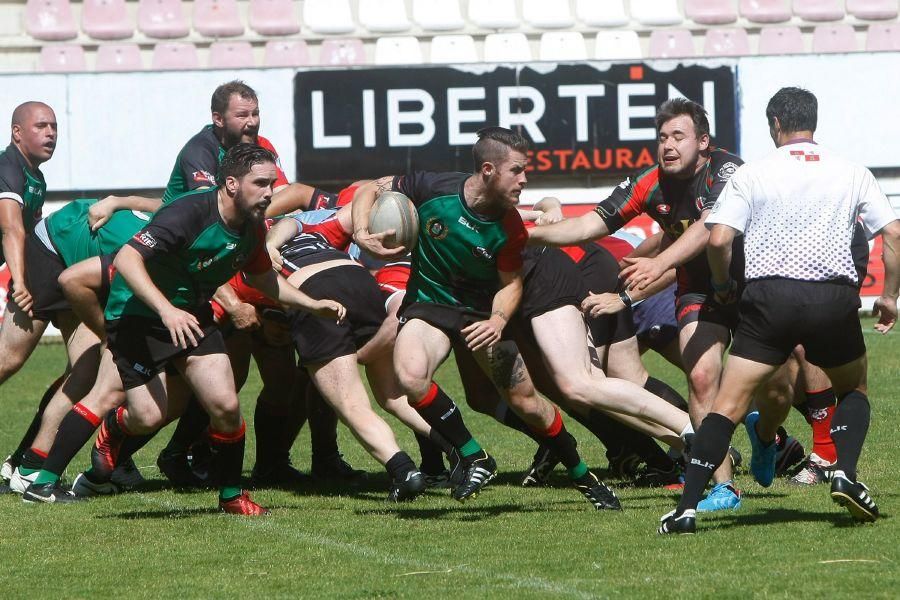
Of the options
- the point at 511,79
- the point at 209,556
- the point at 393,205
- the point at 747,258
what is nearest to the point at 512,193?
the point at 393,205

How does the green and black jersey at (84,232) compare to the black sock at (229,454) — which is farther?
the green and black jersey at (84,232)

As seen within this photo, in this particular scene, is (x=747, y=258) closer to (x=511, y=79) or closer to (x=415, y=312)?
(x=415, y=312)

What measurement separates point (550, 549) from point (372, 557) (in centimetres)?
74

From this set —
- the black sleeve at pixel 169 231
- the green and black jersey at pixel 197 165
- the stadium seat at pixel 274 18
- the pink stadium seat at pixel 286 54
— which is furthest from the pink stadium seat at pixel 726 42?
the black sleeve at pixel 169 231

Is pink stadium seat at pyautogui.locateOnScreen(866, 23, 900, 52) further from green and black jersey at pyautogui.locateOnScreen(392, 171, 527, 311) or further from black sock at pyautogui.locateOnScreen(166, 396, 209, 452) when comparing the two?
black sock at pyautogui.locateOnScreen(166, 396, 209, 452)

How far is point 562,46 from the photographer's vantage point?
62.6ft

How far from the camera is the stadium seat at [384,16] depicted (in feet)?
64.2

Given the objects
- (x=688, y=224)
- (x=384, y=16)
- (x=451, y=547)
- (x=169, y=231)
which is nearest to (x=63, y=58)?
(x=384, y=16)

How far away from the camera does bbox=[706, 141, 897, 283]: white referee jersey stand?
18.7 feet

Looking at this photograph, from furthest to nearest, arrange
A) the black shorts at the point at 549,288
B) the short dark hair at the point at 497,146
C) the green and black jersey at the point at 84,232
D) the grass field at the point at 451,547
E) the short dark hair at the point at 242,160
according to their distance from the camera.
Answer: the green and black jersey at the point at 84,232, the black shorts at the point at 549,288, the short dark hair at the point at 497,146, the short dark hair at the point at 242,160, the grass field at the point at 451,547

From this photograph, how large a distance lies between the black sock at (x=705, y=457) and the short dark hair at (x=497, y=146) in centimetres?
165

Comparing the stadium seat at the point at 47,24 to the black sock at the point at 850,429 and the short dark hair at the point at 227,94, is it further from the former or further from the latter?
the black sock at the point at 850,429

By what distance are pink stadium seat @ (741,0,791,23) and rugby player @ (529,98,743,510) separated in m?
13.7

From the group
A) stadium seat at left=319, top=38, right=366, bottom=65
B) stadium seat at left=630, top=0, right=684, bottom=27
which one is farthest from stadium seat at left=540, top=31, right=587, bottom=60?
stadium seat at left=319, top=38, right=366, bottom=65
